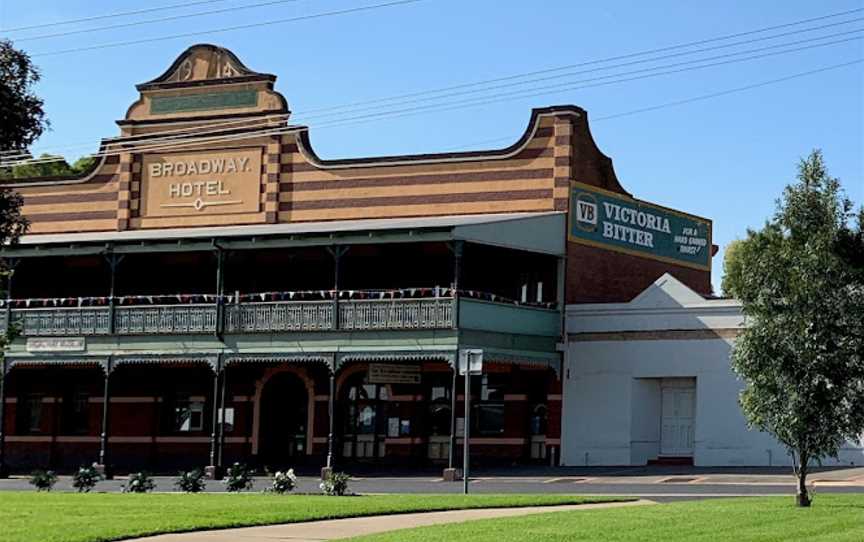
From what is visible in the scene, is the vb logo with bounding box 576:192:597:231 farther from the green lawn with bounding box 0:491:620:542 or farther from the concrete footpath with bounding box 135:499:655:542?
the concrete footpath with bounding box 135:499:655:542

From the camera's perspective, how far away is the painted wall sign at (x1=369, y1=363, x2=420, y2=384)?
141 feet

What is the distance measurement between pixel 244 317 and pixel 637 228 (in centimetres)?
1144

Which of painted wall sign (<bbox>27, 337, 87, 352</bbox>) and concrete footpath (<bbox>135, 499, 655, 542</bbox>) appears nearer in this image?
concrete footpath (<bbox>135, 499, 655, 542</bbox>)

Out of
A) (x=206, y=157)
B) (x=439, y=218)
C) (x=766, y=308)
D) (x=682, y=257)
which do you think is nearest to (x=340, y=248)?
(x=439, y=218)

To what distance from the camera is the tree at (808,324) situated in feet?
81.5

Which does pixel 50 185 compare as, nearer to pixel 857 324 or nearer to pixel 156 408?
pixel 156 408

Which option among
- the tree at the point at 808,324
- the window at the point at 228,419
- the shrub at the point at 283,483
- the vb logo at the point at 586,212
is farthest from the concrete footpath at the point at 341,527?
the window at the point at 228,419

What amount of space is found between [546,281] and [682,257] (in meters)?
6.71

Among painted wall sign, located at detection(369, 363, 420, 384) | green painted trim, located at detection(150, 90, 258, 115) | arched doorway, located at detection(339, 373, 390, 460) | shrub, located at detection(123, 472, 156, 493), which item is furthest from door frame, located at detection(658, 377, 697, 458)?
green painted trim, located at detection(150, 90, 258, 115)

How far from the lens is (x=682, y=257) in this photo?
156 feet

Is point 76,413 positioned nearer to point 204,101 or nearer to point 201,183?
point 201,183

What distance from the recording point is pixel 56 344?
146 ft

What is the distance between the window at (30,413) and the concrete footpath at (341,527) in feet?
92.9

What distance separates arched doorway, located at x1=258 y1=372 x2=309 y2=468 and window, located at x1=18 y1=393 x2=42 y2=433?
831 centimetres
